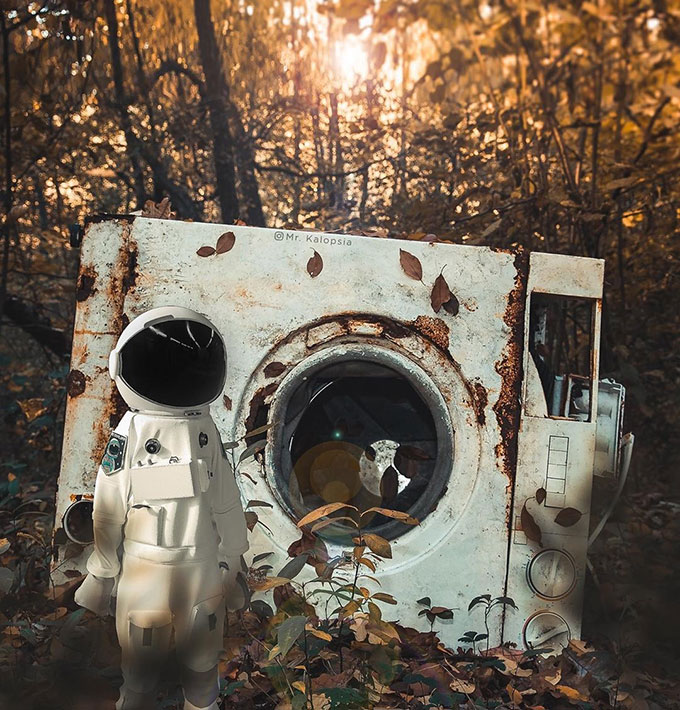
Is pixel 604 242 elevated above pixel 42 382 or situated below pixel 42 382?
above

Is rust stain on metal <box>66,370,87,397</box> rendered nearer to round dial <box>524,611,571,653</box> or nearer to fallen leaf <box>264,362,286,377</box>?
fallen leaf <box>264,362,286,377</box>

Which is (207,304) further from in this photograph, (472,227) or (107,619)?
(472,227)

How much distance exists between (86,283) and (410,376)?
915mm

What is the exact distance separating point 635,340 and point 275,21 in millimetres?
3201

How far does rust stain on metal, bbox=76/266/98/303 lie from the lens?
6.27 feet

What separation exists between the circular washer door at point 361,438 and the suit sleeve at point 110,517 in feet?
1.70

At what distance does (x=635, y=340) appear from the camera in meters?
3.75

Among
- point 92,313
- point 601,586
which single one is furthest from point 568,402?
point 92,313

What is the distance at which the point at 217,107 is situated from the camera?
465cm

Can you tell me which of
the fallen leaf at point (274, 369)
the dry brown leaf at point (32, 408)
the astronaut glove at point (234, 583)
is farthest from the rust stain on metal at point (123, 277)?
the dry brown leaf at point (32, 408)

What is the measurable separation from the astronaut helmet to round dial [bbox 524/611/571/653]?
1.15 metres

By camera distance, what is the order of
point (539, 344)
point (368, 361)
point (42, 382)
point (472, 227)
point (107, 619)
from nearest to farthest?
point (107, 619) → point (368, 361) → point (539, 344) → point (472, 227) → point (42, 382)

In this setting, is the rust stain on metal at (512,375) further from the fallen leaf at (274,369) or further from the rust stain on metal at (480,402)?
the fallen leaf at (274,369)

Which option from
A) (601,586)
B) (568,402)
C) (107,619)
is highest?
(568,402)
